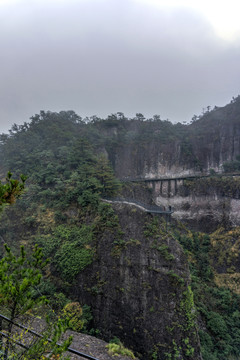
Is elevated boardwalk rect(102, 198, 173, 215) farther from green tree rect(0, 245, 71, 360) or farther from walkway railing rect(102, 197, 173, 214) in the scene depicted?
green tree rect(0, 245, 71, 360)

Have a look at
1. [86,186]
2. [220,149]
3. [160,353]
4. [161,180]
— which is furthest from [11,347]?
[220,149]

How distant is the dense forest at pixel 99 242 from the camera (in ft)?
36.3

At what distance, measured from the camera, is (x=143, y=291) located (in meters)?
11.5

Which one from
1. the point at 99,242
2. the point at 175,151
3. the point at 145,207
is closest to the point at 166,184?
the point at 175,151

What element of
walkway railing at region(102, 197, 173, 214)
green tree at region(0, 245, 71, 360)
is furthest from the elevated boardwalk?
green tree at region(0, 245, 71, 360)

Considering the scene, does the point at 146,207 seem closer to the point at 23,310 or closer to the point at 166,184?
the point at 23,310

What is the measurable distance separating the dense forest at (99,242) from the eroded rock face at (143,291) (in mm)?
56

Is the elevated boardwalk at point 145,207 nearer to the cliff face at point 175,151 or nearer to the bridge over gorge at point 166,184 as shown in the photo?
the bridge over gorge at point 166,184

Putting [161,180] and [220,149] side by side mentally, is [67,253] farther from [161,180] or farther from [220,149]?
[220,149]

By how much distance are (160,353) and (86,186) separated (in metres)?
11.3

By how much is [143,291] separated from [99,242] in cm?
404

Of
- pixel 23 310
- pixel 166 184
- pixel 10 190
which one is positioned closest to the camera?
pixel 23 310

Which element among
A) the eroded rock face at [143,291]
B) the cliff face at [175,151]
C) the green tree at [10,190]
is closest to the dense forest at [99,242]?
the eroded rock face at [143,291]

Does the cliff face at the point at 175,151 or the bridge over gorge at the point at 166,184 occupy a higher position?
the cliff face at the point at 175,151
